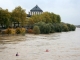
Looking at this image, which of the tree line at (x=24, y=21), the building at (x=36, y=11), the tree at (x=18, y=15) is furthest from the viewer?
the building at (x=36, y=11)

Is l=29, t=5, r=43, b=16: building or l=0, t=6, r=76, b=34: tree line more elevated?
l=29, t=5, r=43, b=16: building

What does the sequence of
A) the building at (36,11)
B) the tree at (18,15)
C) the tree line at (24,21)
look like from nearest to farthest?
the tree line at (24,21), the tree at (18,15), the building at (36,11)

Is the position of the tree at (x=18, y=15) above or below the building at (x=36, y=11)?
below

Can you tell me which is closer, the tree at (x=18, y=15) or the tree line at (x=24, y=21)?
the tree line at (x=24, y=21)

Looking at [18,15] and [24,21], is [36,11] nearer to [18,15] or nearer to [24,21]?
[24,21]

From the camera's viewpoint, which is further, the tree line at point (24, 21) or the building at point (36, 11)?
the building at point (36, 11)

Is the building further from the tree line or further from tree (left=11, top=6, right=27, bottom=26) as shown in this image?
tree (left=11, top=6, right=27, bottom=26)

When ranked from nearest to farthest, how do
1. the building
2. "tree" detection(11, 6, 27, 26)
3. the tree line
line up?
1. the tree line
2. "tree" detection(11, 6, 27, 26)
3. the building

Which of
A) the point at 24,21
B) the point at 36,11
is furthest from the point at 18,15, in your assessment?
the point at 36,11

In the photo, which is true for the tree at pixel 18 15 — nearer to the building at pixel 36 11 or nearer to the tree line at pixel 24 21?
the tree line at pixel 24 21

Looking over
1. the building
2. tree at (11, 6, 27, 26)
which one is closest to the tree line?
tree at (11, 6, 27, 26)

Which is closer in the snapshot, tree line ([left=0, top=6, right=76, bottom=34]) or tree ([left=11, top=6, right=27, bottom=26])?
tree line ([left=0, top=6, right=76, bottom=34])

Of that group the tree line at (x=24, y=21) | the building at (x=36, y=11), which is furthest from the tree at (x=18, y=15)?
the building at (x=36, y=11)

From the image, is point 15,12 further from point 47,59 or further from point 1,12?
point 47,59
